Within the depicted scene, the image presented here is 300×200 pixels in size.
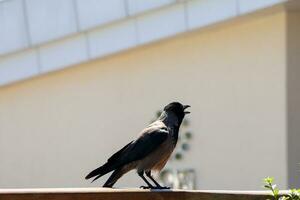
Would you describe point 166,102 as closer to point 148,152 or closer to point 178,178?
point 178,178

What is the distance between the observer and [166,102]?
15469 mm

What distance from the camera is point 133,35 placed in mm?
15625

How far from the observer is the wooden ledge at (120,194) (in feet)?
17.5

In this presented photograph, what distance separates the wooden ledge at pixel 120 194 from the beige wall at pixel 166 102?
8.83 m

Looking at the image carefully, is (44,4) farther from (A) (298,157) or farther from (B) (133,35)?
(A) (298,157)

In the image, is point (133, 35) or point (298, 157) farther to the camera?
point (133, 35)

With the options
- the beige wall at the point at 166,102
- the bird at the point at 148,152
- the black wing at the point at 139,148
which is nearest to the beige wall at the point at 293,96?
the beige wall at the point at 166,102

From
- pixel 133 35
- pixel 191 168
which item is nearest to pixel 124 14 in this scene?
pixel 133 35

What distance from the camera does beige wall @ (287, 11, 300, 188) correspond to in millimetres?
14352

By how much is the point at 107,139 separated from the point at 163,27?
2.15m

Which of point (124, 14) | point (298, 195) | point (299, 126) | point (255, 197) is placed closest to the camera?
point (298, 195)

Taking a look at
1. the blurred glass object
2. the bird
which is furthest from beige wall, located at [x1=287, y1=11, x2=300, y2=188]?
the bird

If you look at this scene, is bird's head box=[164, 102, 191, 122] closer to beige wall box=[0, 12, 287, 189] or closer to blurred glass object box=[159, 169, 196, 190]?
beige wall box=[0, 12, 287, 189]

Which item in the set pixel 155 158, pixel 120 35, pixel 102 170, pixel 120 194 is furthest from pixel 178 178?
pixel 120 194
